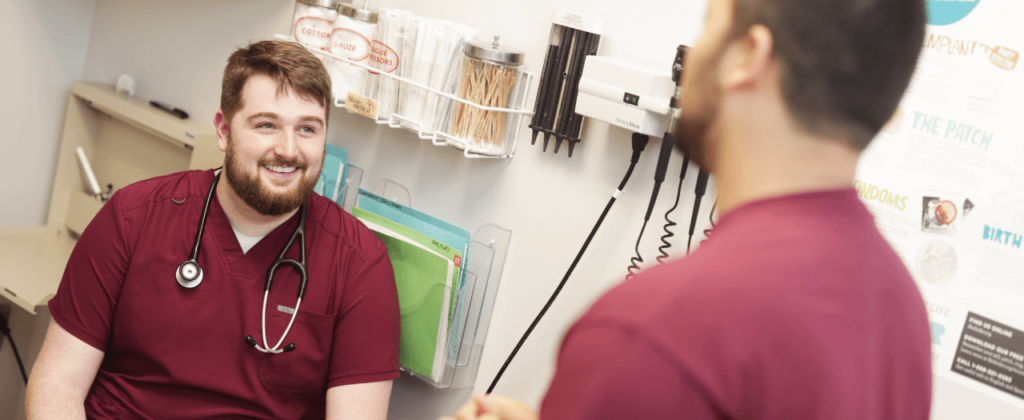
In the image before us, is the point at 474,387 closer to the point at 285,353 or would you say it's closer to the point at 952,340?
the point at 285,353

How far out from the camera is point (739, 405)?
41 centimetres

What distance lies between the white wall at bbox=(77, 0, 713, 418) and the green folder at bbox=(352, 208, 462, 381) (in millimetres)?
129

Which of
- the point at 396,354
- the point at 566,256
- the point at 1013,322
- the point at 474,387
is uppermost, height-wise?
the point at 1013,322

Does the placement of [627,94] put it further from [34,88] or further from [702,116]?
[34,88]

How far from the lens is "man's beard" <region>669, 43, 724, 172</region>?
1.63ft

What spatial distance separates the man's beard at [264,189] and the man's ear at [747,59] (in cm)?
111

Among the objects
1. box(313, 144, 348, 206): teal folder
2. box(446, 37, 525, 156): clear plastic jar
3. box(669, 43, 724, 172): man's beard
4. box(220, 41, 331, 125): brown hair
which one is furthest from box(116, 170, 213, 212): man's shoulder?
box(669, 43, 724, 172): man's beard

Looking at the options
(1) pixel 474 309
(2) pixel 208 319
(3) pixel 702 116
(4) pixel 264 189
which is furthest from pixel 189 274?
(3) pixel 702 116

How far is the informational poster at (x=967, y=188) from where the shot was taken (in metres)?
1.03

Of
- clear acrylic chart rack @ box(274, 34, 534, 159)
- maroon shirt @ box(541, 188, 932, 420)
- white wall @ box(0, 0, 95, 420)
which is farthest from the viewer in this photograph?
white wall @ box(0, 0, 95, 420)

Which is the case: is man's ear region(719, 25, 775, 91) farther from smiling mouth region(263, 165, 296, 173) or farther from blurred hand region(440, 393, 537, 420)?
smiling mouth region(263, 165, 296, 173)

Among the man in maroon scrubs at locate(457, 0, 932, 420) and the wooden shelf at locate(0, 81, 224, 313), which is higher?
the man in maroon scrubs at locate(457, 0, 932, 420)

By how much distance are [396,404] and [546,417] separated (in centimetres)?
139

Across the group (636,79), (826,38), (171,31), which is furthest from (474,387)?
(171,31)
